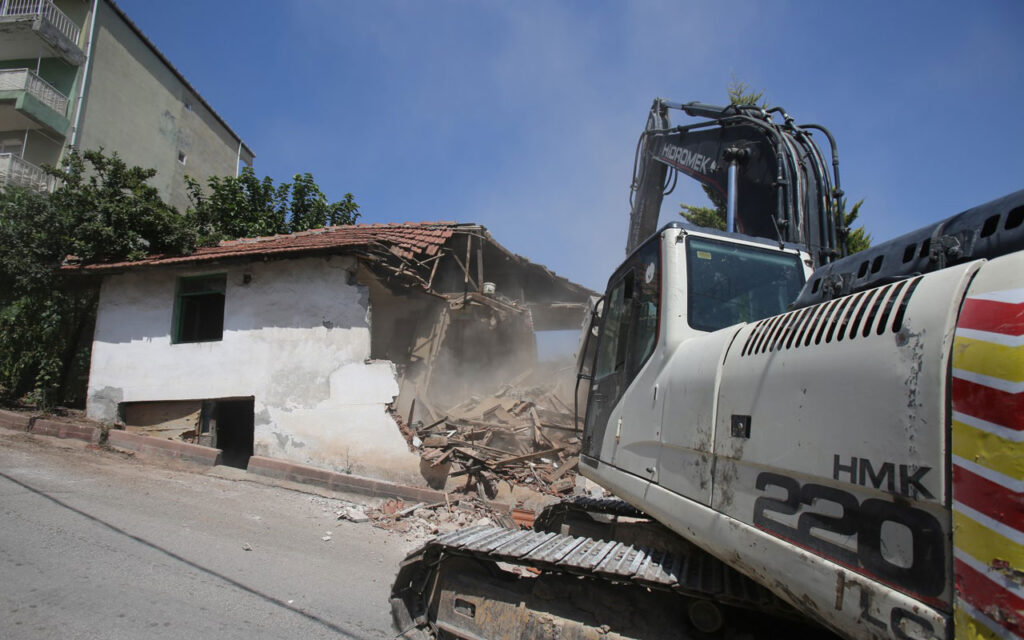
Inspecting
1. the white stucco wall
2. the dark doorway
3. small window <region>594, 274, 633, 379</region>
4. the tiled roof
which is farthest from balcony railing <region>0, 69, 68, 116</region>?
small window <region>594, 274, 633, 379</region>

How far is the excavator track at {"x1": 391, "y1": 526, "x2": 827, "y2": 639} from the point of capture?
9.04ft

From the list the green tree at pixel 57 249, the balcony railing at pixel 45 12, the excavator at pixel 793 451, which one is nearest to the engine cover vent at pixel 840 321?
the excavator at pixel 793 451

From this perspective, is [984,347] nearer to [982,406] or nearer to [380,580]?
[982,406]

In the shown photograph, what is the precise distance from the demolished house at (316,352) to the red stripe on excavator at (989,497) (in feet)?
27.7

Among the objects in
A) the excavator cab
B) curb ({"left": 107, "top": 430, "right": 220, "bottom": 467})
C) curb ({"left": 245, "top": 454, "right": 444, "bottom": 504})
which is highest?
the excavator cab

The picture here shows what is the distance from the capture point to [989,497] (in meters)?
1.26

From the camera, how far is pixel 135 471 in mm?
9000

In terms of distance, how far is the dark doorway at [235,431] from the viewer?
1212cm

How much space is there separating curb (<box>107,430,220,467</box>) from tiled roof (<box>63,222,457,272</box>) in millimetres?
3399

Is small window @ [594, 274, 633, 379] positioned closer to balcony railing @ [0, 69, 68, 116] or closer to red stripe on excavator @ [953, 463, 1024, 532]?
red stripe on excavator @ [953, 463, 1024, 532]

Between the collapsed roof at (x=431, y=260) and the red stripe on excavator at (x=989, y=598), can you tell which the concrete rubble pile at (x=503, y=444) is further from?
the red stripe on excavator at (x=989, y=598)

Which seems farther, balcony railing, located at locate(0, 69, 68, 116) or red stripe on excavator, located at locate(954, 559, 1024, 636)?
balcony railing, located at locate(0, 69, 68, 116)

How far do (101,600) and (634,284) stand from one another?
15.0 ft

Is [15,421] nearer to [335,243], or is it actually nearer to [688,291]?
[335,243]
